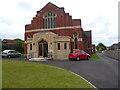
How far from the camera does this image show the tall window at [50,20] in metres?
24.3

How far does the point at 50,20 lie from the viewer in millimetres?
24453

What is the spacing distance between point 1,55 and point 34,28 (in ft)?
30.7

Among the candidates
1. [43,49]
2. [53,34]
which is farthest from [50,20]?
[43,49]

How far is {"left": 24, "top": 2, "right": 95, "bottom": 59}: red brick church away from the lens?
19375 mm

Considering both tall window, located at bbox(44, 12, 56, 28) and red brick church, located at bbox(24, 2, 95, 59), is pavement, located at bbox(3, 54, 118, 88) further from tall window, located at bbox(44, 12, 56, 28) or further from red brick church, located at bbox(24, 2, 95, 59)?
tall window, located at bbox(44, 12, 56, 28)

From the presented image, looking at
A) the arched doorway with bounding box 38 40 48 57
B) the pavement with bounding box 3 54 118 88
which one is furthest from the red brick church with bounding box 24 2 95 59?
the pavement with bounding box 3 54 118 88

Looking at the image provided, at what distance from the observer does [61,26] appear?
23.5 metres

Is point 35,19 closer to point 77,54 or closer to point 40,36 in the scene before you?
point 40,36

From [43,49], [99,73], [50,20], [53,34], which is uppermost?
[50,20]

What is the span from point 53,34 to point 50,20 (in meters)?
5.99

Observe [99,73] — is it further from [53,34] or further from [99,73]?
[53,34]

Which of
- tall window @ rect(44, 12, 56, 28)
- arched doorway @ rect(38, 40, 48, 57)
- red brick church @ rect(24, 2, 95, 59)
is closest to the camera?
red brick church @ rect(24, 2, 95, 59)

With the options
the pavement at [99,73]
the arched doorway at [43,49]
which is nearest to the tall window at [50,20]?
the arched doorway at [43,49]

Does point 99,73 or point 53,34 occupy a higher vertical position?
point 53,34
